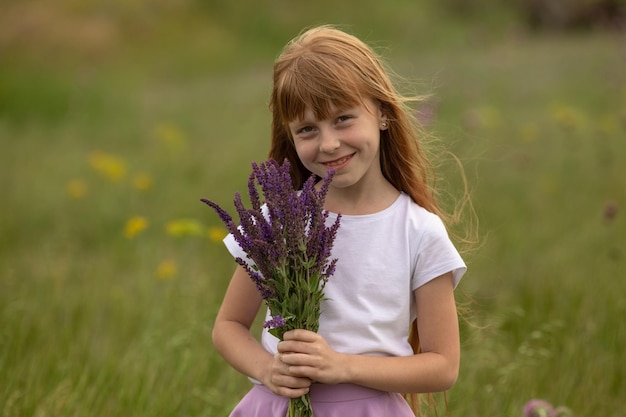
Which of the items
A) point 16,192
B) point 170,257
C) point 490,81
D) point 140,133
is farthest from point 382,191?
point 490,81

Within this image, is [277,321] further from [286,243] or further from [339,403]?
[339,403]

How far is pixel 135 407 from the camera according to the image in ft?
8.43

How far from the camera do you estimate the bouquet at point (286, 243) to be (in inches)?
64.8

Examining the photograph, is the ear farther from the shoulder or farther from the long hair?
the shoulder

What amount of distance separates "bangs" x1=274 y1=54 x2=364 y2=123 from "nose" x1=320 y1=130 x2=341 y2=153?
0.13 ft

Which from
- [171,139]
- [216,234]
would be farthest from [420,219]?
[171,139]

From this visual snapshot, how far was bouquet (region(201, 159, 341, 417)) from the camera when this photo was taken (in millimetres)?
1646

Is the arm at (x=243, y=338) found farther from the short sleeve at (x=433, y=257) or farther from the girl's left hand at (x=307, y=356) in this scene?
the short sleeve at (x=433, y=257)

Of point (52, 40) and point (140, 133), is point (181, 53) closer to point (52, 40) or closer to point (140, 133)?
point (52, 40)

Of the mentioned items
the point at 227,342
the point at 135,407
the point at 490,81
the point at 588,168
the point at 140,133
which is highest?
the point at 490,81

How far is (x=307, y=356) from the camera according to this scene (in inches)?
66.6

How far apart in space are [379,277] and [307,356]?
0.96ft

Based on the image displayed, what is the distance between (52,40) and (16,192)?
926 centimetres

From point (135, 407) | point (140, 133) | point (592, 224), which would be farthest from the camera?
point (140, 133)
